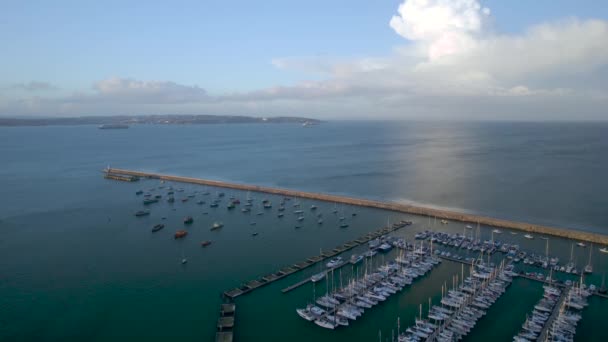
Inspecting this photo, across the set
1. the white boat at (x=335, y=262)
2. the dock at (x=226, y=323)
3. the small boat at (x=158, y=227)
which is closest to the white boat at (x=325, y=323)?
A: the dock at (x=226, y=323)

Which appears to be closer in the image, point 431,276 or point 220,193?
point 431,276

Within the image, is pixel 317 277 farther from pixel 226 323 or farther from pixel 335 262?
pixel 226 323

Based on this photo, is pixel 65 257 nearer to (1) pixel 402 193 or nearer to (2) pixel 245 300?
(2) pixel 245 300

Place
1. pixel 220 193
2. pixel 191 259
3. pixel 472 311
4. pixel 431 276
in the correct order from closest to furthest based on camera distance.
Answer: pixel 472 311 < pixel 431 276 < pixel 191 259 < pixel 220 193

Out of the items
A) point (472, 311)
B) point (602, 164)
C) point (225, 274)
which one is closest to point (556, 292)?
point (472, 311)

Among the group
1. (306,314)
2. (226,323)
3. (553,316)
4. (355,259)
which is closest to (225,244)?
(355,259)

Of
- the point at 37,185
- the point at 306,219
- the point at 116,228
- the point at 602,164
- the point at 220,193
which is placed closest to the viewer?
the point at 116,228

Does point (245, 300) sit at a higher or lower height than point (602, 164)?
lower

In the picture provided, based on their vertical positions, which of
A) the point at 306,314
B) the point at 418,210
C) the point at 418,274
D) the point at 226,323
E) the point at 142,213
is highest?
the point at 418,210
